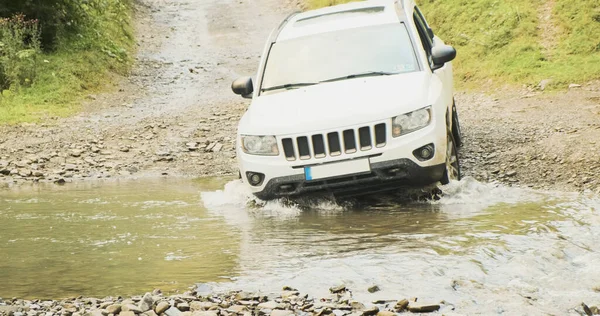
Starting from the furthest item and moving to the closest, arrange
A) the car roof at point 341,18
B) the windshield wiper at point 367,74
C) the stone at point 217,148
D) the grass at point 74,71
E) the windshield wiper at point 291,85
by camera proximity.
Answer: the grass at point 74,71 → the stone at point 217,148 → the car roof at point 341,18 → the windshield wiper at point 291,85 → the windshield wiper at point 367,74

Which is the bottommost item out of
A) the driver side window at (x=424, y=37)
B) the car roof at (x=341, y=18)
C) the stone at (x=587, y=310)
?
the stone at (x=587, y=310)

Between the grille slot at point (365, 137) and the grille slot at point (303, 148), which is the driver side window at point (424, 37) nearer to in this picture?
the grille slot at point (365, 137)

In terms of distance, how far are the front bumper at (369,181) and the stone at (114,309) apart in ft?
9.40

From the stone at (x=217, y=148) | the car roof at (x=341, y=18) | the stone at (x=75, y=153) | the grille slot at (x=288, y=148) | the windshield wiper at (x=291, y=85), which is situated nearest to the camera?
the grille slot at (x=288, y=148)

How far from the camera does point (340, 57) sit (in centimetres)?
830

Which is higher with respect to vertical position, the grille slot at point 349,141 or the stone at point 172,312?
the grille slot at point 349,141

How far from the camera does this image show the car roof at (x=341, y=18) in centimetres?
872

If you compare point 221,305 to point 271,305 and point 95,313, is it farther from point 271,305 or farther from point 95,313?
point 95,313

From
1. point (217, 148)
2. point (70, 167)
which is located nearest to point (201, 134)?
point (217, 148)

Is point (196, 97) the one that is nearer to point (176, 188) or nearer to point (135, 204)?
point (176, 188)

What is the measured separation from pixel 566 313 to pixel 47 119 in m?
12.9

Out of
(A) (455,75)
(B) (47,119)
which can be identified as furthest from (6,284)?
(A) (455,75)

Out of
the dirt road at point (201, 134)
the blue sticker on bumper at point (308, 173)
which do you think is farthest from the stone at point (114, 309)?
the dirt road at point (201, 134)

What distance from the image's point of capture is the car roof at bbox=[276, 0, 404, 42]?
8.72 m
